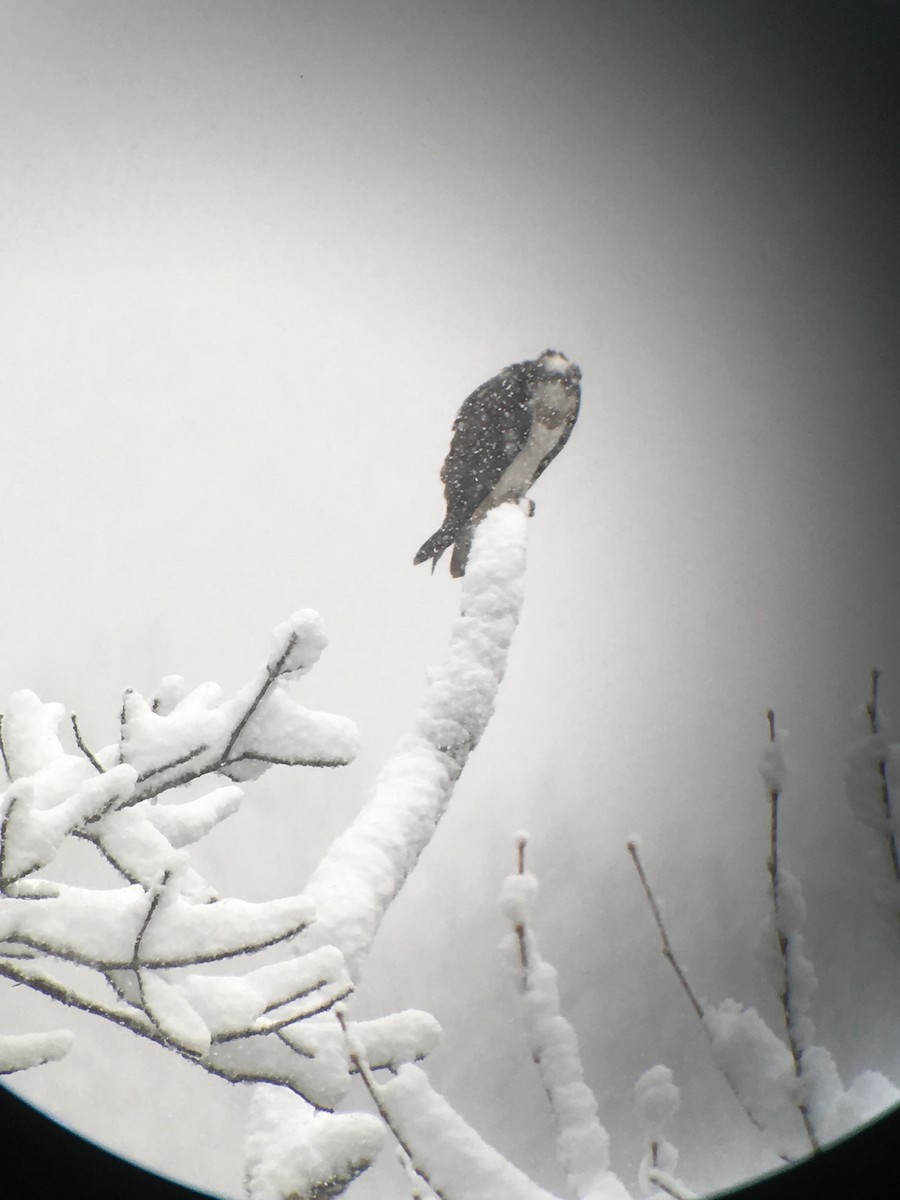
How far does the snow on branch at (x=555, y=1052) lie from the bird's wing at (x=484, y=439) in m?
0.84

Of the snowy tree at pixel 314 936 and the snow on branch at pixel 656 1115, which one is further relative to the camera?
the snow on branch at pixel 656 1115

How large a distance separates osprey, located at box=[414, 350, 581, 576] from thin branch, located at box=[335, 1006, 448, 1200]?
1.00 m

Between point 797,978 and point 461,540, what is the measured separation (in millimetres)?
1059

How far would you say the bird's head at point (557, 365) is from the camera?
158 cm

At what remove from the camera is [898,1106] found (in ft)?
4.09

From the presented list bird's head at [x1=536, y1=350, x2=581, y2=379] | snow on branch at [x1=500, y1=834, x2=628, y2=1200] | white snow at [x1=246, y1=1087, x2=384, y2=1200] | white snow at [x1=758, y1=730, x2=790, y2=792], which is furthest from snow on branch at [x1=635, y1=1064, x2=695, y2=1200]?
bird's head at [x1=536, y1=350, x2=581, y2=379]

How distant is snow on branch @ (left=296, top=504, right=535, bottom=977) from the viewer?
926 millimetres

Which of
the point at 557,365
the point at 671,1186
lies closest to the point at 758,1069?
the point at 671,1186

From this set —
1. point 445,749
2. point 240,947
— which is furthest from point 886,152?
point 240,947

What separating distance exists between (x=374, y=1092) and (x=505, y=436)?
1.25m

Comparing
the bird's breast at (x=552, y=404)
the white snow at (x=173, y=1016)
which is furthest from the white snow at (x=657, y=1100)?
the bird's breast at (x=552, y=404)

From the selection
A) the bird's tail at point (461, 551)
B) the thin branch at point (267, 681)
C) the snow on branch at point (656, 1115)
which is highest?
the bird's tail at point (461, 551)

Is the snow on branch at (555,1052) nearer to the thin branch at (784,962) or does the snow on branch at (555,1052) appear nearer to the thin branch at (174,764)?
the thin branch at (784,962)

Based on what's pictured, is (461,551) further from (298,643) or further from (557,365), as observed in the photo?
(298,643)
